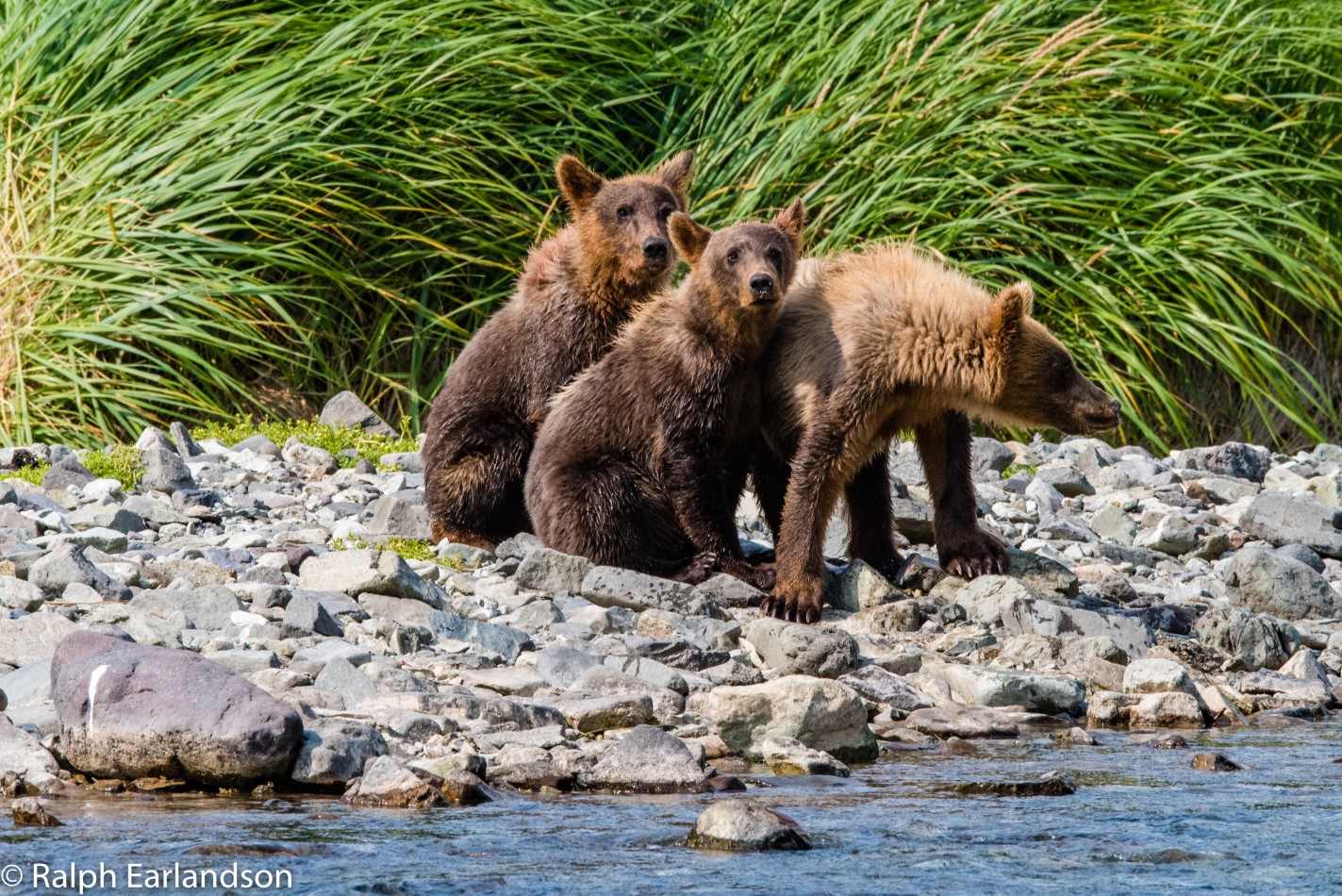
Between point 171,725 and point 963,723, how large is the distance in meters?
2.22

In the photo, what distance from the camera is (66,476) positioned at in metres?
7.13

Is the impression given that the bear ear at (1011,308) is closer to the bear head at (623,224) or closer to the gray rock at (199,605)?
the bear head at (623,224)

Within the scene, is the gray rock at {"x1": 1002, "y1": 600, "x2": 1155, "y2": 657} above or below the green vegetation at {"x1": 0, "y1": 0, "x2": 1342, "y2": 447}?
below

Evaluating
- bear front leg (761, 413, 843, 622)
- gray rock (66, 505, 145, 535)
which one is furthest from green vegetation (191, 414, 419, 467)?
bear front leg (761, 413, 843, 622)

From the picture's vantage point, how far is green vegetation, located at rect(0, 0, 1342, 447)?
9062mm

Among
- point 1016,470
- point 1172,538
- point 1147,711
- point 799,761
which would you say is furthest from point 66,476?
point 1172,538

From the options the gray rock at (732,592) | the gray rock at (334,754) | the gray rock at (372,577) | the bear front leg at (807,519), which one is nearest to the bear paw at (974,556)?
the bear front leg at (807,519)

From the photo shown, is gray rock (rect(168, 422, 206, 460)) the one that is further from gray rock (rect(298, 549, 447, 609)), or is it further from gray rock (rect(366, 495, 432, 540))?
gray rock (rect(298, 549, 447, 609))

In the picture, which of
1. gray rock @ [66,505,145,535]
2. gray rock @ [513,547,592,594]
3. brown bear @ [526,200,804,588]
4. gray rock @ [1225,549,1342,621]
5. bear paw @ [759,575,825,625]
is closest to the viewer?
bear paw @ [759,575,825,625]

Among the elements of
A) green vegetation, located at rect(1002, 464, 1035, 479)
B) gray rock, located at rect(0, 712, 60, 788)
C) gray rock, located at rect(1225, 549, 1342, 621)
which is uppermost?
green vegetation, located at rect(1002, 464, 1035, 479)

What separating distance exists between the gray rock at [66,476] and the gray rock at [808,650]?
3437 millimetres

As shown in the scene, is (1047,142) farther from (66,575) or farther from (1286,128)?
(66,575)

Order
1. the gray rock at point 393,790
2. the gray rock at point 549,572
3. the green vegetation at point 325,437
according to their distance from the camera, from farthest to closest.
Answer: the green vegetation at point 325,437 → the gray rock at point 549,572 → the gray rock at point 393,790

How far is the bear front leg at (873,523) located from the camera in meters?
6.38
